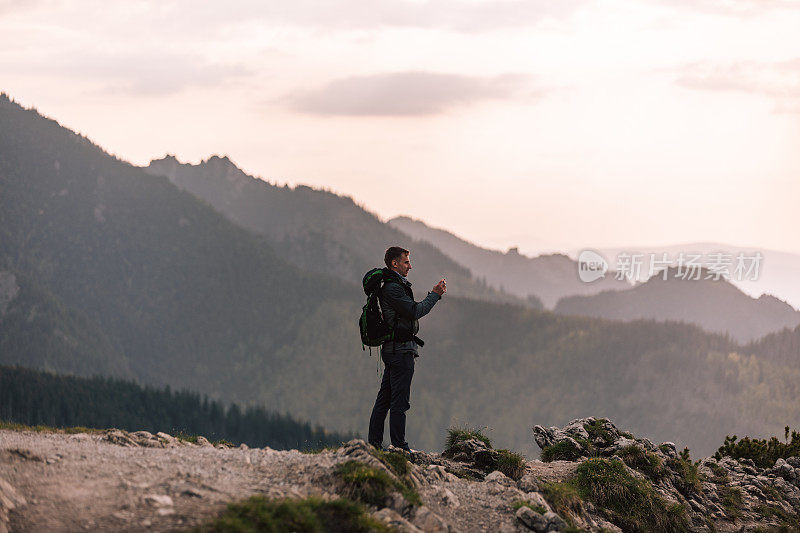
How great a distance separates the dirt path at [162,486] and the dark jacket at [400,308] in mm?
2646

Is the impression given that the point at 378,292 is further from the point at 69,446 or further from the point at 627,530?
the point at 627,530

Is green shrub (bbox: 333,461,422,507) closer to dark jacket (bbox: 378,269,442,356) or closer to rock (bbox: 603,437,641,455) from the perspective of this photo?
dark jacket (bbox: 378,269,442,356)

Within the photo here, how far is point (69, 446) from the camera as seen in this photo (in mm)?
17078

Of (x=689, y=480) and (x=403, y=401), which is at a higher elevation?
(x=403, y=401)

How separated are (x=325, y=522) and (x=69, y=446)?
6.85m

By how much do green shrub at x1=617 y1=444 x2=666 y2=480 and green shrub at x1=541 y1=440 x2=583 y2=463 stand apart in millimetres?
1259

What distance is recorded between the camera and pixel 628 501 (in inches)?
802

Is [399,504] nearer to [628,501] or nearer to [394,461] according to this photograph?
[394,461]

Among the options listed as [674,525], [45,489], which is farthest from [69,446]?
[674,525]

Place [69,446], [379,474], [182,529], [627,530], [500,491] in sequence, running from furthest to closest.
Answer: [627,530] < [500,491] < [69,446] < [379,474] < [182,529]

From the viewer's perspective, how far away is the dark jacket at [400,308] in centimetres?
1731

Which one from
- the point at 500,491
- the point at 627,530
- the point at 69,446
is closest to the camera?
the point at 69,446

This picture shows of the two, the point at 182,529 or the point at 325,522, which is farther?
the point at 325,522

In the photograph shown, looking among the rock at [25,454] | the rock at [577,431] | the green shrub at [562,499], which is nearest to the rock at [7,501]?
the rock at [25,454]
